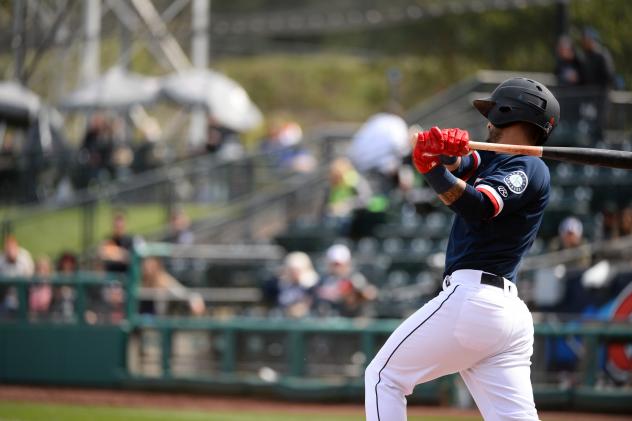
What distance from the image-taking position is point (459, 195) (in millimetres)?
4590

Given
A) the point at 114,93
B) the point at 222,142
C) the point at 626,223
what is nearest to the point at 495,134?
the point at 626,223

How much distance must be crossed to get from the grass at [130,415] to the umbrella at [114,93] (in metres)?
10.3

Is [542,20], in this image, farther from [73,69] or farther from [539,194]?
[539,194]

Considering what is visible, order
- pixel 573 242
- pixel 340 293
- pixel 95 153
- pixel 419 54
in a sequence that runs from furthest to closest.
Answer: pixel 419 54 < pixel 95 153 < pixel 573 242 < pixel 340 293

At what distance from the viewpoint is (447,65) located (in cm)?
2348

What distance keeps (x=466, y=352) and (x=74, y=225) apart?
10.4 metres

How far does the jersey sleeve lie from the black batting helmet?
Answer: 0.17 meters

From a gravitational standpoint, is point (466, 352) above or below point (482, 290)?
below

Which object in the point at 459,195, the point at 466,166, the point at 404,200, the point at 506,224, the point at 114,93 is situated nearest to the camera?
the point at 459,195

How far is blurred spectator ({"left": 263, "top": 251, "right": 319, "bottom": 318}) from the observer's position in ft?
36.3

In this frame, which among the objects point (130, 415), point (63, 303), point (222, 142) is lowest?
point (130, 415)

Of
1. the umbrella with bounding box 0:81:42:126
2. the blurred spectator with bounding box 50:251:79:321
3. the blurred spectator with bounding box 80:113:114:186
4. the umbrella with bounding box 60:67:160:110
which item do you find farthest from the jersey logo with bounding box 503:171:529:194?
the umbrella with bounding box 60:67:160:110

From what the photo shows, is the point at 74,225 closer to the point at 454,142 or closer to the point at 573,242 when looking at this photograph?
the point at 573,242

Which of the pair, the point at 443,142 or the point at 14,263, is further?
the point at 14,263
